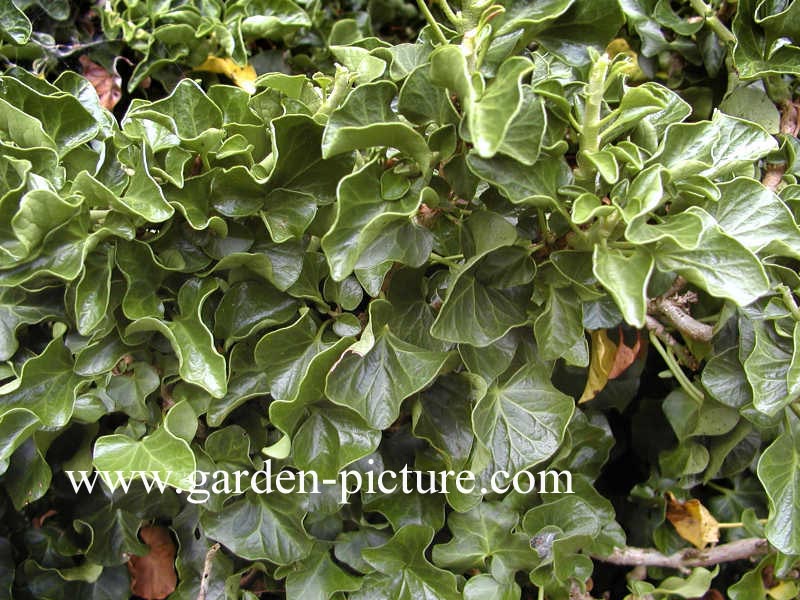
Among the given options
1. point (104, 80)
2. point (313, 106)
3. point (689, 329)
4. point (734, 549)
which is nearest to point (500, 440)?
point (689, 329)

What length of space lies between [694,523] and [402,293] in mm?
629

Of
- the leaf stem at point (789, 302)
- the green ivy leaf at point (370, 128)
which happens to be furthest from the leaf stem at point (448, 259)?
the leaf stem at point (789, 302)

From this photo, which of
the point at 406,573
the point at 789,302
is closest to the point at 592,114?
the point at 789,302

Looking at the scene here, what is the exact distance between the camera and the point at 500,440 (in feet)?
2.58

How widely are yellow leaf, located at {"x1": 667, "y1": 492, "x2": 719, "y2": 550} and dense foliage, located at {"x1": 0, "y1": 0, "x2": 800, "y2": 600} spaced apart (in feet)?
0.18

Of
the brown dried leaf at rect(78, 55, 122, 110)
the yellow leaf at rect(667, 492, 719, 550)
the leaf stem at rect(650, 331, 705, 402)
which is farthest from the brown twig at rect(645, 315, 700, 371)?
the brown dried leaf at rect(78, 55, 122, 110)

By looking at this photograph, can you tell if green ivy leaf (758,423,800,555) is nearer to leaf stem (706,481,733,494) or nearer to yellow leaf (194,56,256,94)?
leaf stem (706,481,733,494)

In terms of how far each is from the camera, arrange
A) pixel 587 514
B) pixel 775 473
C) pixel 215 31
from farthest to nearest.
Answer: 1. pixel 215 31
2. pixel 587 514
3. pixel 775 473

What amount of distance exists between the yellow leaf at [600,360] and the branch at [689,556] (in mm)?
288

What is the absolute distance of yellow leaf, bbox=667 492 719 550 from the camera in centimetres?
106

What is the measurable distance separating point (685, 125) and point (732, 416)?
38 centimetres

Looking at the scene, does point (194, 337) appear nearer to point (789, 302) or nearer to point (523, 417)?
point (523, 417)

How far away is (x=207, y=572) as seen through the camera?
35.8 inches

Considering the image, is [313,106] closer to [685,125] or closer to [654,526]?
[685,125]
